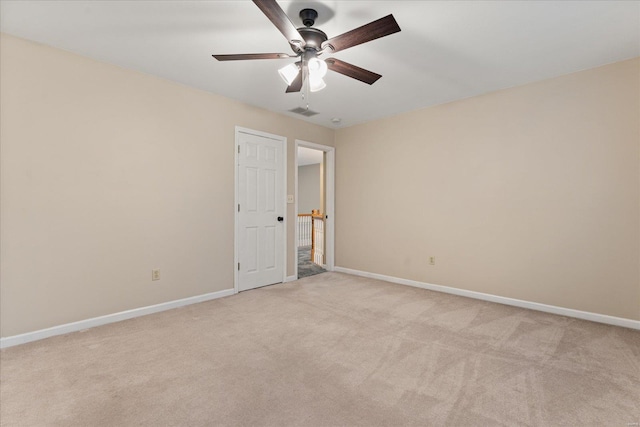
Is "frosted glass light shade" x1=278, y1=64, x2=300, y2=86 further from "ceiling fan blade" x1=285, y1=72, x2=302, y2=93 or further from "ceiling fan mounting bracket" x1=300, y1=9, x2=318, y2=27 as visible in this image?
"ceiling fan mounting bracket" x1=300, y1=9, x2=318, y2=27

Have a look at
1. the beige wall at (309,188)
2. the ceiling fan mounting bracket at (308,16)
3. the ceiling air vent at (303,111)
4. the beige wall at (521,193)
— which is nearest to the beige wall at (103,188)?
the ceiling air vent at (303,111)

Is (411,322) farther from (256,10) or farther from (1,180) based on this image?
(1,180)

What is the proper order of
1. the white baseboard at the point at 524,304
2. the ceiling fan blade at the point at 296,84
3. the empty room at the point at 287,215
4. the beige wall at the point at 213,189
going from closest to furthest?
the empty room at the point at 287,215
the ceiling fan blade at the point at 296,84
the beige wall at the point at 213,189
the white baseboard at the point at 524,304

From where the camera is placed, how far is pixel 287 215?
4.62 m

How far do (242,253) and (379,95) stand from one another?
2.68 meters

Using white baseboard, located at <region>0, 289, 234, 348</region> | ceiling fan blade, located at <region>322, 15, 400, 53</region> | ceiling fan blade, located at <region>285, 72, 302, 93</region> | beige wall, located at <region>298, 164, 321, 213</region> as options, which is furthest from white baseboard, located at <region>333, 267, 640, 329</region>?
beige wall, located at <region>298, 164, 321, 213</region>

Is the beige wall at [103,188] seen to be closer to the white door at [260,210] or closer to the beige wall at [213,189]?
the beige wall at [213,189]

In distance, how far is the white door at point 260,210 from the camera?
4070 millimetres

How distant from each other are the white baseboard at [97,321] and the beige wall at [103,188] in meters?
0.05

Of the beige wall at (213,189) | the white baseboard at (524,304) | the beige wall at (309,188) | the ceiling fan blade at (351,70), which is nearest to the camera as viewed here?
the ceiling fan blade at (351,70)

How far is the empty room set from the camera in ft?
6.27

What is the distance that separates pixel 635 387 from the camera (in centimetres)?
191

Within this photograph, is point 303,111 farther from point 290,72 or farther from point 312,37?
point 312,37

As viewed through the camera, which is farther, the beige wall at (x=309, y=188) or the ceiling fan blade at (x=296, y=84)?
the beige wall at (x=309, y=188)
